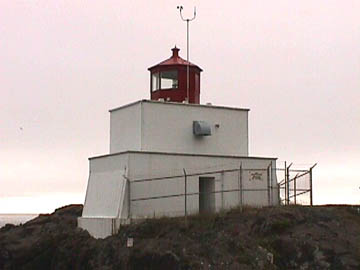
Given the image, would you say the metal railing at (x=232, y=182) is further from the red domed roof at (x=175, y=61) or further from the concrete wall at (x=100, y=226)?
the red domed roof at (x=175, y=61)

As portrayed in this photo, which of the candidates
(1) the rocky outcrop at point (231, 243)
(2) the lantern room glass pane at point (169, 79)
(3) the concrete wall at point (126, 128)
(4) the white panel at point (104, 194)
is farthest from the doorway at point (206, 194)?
(2) the lantern room glass pane at point (169, 79)

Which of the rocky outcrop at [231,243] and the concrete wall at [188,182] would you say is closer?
the rocky outcrop at [231,243]

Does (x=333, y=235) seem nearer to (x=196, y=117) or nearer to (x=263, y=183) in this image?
(x=263, y=183)

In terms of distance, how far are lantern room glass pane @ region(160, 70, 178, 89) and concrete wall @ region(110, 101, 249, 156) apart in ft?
5.78

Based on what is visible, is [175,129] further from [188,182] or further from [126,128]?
[188,182]

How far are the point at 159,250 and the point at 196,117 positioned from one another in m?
7.60

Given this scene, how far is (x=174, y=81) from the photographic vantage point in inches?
1032

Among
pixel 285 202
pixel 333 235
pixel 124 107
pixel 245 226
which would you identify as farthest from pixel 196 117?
pixel 333 235

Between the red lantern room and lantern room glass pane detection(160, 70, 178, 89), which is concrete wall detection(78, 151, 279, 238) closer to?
the red lantern room

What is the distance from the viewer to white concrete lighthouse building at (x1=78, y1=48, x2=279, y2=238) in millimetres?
22562

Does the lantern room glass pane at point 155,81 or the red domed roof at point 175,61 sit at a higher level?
the red domed roof at point 175,61

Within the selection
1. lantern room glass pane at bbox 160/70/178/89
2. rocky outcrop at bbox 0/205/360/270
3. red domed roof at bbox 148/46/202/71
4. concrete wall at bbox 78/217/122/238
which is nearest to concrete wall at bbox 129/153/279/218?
concrete wall at bbox 78/217/122/238

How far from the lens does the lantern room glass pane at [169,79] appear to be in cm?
2612

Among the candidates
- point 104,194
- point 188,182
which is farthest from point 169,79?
point 104,194
